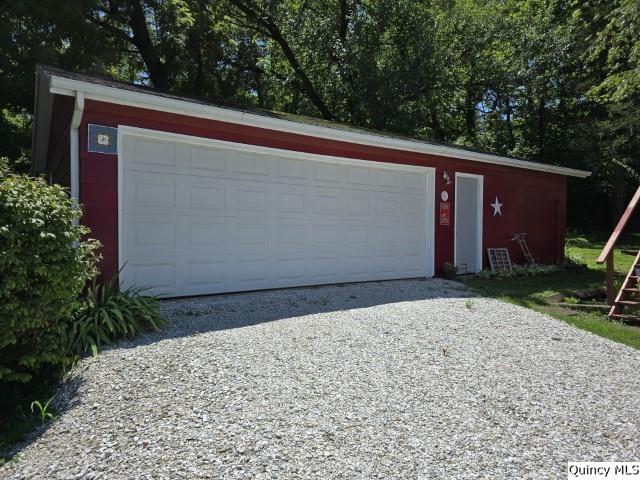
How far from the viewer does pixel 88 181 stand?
5.04 meters

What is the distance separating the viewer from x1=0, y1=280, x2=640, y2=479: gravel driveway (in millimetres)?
2412

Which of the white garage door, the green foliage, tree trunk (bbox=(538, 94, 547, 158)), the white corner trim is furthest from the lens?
tree trunk (bbox=(538, 94, 547, 158))

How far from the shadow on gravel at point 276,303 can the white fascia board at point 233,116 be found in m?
2.38

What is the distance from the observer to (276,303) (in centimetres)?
566

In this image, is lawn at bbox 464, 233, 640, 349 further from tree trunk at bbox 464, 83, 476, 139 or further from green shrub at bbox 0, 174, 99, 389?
tree trunk at bbox 464, 83, 476, 139

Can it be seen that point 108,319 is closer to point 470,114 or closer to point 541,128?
point 541,128

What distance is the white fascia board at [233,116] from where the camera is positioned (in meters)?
4.88

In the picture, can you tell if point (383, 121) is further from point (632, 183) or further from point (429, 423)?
point (429, 423)

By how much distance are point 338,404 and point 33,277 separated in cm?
229

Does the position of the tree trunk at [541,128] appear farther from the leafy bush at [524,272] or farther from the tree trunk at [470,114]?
the leafy bush at [524,272]

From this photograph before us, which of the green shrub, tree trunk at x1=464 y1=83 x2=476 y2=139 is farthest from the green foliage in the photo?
tree trunk at x1=464 y1=83 x2=476 y2=139

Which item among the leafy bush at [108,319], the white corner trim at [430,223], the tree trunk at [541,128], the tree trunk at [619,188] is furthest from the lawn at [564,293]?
the tree trunk at [541,128]

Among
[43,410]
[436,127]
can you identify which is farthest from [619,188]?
[43,410]

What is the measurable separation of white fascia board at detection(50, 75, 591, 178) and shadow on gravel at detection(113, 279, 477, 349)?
238cm
